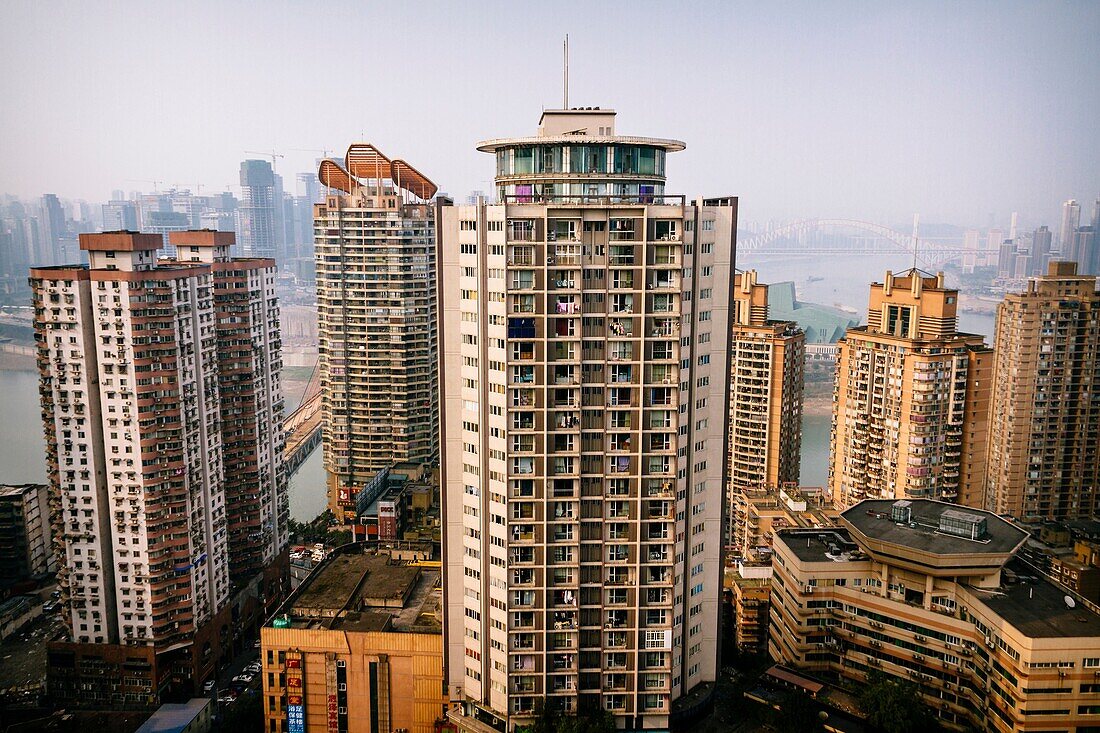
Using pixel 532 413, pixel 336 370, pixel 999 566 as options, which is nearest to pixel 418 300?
pixel 336 370

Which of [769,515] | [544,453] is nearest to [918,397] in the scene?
[769,515]

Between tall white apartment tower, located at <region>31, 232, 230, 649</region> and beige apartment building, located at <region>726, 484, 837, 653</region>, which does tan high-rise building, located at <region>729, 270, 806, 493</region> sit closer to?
beige apartment building, located at <region>726, 484, 837, 653</region>

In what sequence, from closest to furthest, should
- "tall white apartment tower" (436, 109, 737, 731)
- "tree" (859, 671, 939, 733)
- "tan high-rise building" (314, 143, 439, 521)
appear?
"tall white apartment tower" (436, 109, 737, 731) < "tree" (859, 671, 939, 733) < "tan high-rise building" (314, 143, 439, 521)

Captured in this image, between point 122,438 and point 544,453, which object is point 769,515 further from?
point 122,438

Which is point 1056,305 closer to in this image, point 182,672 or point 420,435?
point 420,435

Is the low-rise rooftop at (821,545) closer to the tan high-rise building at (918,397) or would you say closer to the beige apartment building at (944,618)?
the beige apartment building at (944,618)

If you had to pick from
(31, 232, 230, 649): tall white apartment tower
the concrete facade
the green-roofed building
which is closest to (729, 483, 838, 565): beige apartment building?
the concrete facade
